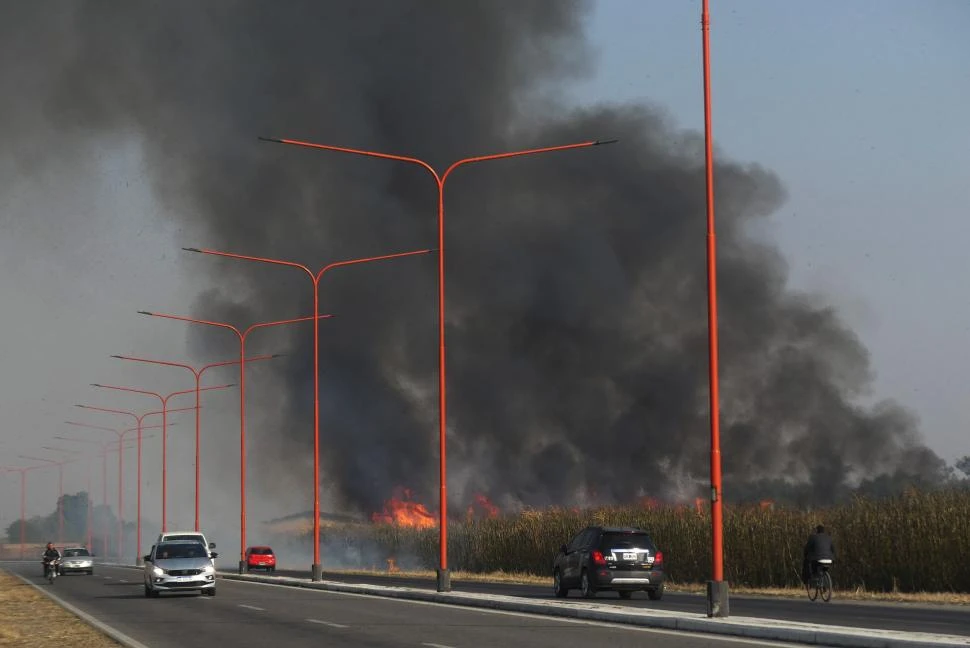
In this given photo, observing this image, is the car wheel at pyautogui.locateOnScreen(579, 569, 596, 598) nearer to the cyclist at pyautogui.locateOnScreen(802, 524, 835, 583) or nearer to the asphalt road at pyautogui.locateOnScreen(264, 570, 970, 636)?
the asphalt road at pyautogui.locateOnScreen(264, 570, 970, 636)

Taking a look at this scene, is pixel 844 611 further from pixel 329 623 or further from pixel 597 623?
pixel 329 623

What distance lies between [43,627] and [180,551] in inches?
624

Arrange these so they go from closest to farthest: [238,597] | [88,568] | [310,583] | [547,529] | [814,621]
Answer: [814,621], [238,597], [310,583], [547,529], [88,568]

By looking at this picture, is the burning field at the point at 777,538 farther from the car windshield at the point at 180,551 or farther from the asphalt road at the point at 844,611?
the car windshield at the point at 180,551

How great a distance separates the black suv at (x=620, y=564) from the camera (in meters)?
37.6

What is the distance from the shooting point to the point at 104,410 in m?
105

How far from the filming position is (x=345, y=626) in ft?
88.2

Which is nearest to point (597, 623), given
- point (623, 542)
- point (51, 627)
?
point (51, 627)

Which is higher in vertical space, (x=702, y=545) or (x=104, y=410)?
(x=104, y=410)

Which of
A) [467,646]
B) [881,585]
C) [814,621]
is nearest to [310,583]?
[881,585]

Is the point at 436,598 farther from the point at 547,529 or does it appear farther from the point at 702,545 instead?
the point at 547,529

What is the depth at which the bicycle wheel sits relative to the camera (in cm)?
3709

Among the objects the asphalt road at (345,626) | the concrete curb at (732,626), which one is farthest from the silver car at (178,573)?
the concrete curb at (732,626)

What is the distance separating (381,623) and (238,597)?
15015 mm
